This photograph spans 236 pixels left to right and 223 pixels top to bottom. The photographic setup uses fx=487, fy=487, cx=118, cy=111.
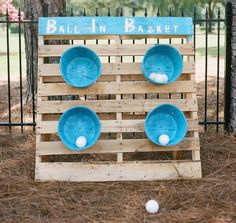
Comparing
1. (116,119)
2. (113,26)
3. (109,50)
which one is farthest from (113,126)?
(113,26)

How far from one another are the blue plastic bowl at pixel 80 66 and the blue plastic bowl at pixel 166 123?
62 cm

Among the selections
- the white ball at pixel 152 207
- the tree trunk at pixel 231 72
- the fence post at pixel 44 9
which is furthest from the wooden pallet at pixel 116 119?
the tree trunk at pixel 231 72

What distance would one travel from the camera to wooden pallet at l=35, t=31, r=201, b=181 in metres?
4.28

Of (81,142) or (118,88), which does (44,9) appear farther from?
(81,142)

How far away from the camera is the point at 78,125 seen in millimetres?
4324

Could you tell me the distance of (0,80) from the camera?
477 inches

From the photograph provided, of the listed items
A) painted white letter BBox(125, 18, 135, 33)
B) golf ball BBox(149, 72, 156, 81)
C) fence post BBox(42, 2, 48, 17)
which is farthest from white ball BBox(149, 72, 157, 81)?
fence post BBox(42, 2, 48, 17)

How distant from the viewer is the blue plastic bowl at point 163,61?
173 inches

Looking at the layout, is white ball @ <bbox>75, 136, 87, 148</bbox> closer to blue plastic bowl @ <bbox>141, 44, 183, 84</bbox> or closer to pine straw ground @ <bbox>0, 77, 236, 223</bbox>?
pine straw ground @ <bbox>0, 77, 236, 223</bbox>

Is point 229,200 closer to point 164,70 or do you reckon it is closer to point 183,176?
point 183,176

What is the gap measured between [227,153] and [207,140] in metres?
0.51

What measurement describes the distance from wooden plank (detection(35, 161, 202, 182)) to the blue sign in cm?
122

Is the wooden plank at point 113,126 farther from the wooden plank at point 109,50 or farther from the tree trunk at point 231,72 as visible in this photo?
the tree trunk at point 231,72

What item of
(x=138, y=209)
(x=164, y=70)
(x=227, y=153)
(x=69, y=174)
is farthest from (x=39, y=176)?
(x=227, y=153)
